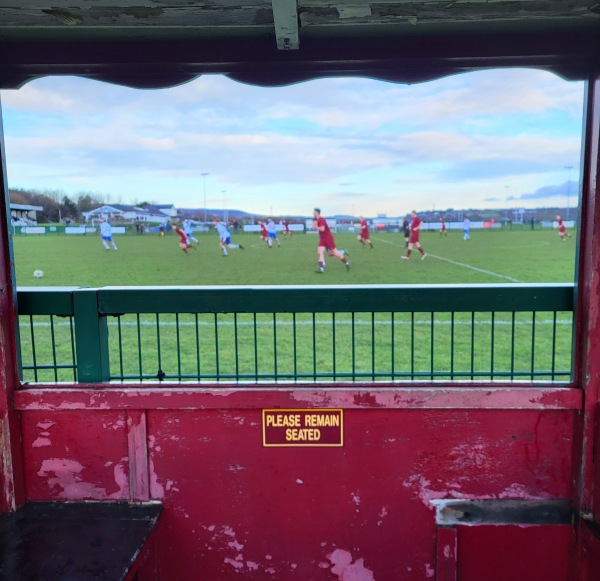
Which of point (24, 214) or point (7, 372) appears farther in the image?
point (24, 214)

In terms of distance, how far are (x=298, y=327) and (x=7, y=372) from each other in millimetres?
7498

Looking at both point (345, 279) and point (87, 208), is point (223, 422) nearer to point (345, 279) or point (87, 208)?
point (87, 208)

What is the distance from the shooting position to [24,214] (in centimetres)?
267

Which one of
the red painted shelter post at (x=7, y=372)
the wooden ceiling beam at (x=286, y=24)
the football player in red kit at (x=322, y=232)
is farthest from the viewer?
the football player in red kit at (x=322, y=232)

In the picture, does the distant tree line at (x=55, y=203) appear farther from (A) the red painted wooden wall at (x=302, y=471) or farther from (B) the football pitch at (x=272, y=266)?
(B) the football pitch at (x=272, y=266)

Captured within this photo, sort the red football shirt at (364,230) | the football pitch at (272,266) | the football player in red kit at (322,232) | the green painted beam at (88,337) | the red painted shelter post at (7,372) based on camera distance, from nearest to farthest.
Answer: the red painted shelter post at (7,372) < the green painted beam at (88,337) < the football pitch at (272,266) < the football player in red kit at (322,232) < the red football shirt at (364,230)

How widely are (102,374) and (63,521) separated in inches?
25.6

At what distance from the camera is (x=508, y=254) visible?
2333 cm

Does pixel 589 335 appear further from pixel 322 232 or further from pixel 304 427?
pixel 322 232

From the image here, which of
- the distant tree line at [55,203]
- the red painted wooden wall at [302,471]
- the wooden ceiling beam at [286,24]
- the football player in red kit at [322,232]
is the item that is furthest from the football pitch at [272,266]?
the wooden ceiling beam at [286,24]

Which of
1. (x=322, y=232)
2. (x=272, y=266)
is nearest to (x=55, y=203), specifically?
(x=322, y=232)

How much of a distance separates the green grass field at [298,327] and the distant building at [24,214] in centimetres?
13

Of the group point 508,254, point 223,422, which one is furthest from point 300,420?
point 508,254

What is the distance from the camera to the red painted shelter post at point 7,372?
2.35 metres
